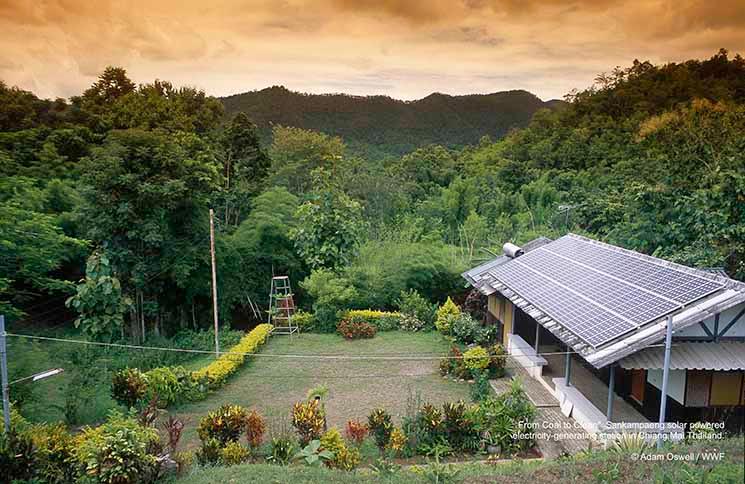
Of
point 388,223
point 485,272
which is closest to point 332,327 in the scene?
point 485,272

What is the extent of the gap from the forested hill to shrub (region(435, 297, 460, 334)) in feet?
63.8

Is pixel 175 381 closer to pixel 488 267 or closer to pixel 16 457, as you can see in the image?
pixel 16 457

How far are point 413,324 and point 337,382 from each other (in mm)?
4742

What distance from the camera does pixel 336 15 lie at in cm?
1714

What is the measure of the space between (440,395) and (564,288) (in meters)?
3.24

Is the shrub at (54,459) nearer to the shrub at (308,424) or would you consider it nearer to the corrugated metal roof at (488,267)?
the shrub at (308,424)

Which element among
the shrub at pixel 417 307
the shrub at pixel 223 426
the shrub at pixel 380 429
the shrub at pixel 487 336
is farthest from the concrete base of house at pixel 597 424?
the shrub at pixel 417 307

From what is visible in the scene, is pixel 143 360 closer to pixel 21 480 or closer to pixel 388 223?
pixel 21 480

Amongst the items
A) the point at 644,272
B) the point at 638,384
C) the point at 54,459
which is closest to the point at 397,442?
the point at 638,384

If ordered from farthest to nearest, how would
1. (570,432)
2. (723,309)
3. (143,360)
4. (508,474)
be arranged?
1. (143,360)
2. (570,432)
3. (723,309)
4. (508,474)

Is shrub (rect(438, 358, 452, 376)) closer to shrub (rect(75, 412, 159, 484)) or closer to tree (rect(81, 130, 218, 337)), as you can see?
shrub (rect(75, 412, 159, 484))

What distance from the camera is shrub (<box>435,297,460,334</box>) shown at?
14.1 meters

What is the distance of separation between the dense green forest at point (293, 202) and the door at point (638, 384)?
14.9 feet

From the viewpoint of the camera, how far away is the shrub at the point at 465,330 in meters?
13.3
